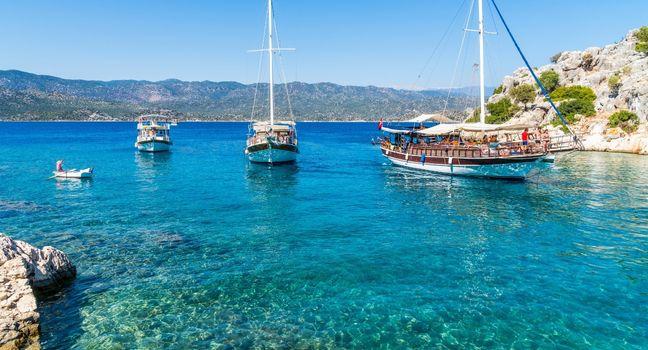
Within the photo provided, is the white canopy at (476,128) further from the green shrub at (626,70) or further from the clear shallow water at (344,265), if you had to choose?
the green shrub at (626,70)

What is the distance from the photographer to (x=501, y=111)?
90750mm

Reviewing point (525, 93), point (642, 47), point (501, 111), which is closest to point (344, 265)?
point (525, 93)

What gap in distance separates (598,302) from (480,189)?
2167 centimetres

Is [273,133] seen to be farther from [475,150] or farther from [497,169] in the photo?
[497,169]

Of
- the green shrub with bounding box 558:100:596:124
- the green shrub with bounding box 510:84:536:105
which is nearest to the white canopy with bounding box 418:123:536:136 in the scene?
the green shrub with bounding box 558:100:596:124

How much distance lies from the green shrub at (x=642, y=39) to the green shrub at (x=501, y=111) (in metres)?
23.5

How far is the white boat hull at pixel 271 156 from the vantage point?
49228mm

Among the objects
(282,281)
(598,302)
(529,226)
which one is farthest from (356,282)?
(529,226)

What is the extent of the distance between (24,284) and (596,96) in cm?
8765

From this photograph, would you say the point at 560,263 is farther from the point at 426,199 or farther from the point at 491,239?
the point at 426,199

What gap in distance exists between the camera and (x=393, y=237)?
68.3ft

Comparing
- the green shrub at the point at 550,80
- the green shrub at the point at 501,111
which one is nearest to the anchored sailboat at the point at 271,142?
the green shrub at the point at 501,111

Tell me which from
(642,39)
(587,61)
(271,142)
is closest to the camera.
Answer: (271,142)

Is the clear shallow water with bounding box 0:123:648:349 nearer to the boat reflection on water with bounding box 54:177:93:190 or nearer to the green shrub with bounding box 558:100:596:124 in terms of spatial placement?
the boat reflection on water with bounding box 54:177:93:190
